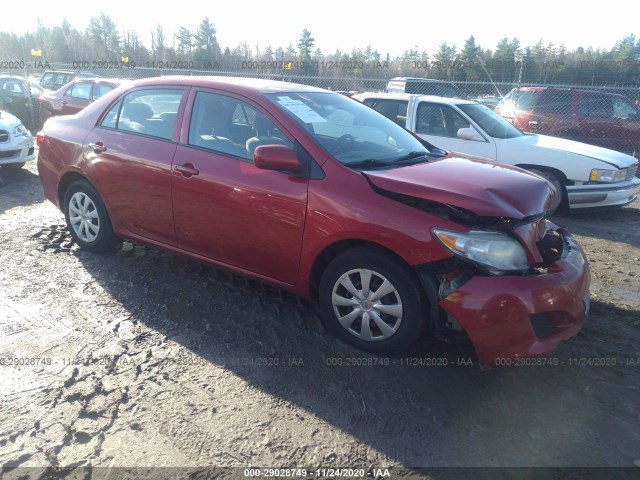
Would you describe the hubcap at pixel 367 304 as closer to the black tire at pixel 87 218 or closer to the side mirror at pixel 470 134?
the black tire at pixel 87 218

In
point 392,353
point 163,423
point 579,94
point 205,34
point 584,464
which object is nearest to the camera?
point 584,464

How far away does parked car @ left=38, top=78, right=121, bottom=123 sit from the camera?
11.5 m

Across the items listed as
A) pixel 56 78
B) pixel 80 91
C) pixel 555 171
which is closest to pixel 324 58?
pixel 56 78

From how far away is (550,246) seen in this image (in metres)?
3.38

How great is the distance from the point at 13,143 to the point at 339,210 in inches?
281

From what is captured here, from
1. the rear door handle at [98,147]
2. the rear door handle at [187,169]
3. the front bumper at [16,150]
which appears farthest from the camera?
the front bumper at [16,150]

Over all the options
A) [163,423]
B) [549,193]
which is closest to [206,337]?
[163,423]

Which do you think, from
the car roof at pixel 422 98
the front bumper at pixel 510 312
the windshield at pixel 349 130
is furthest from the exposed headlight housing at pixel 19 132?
the front bumper at pixel 510 312

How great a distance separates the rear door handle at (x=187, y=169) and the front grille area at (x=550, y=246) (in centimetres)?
250

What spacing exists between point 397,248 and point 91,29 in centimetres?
5591

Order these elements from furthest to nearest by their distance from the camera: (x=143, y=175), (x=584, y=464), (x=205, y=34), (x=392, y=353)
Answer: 1. (x=205, y=34)
2. (x=143, y=175)
3. (x=392, y=353)
4. (x=584, y=464)

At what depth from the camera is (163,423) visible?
2.61 meters

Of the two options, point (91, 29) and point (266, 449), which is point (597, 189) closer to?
point (266, 449)

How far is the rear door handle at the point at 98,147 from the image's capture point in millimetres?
4406
